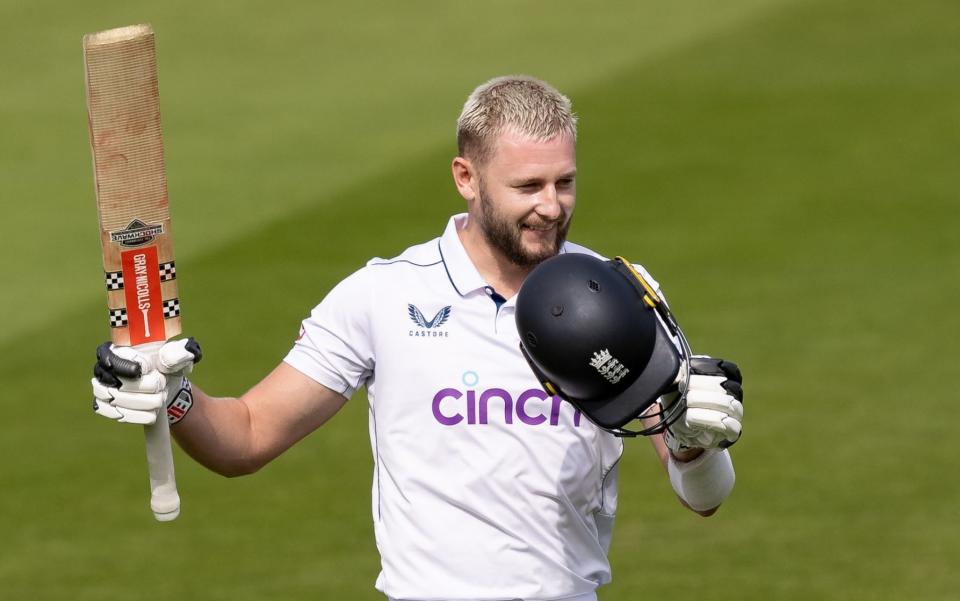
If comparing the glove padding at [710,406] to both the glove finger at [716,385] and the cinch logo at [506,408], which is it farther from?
the cinch logo at [506,408]

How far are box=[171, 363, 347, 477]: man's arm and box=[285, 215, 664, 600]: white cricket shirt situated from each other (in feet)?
0.21

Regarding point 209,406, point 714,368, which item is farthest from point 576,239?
point 714,368

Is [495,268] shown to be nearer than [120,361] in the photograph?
No

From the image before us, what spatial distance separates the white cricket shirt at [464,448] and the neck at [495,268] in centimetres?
4

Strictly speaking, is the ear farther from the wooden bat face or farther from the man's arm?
the wooden bat face

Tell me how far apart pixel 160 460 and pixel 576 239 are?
7.71m

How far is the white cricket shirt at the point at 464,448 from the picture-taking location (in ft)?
16.2

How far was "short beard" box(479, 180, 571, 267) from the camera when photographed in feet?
16.4

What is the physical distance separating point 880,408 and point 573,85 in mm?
6287

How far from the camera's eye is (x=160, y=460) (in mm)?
4859

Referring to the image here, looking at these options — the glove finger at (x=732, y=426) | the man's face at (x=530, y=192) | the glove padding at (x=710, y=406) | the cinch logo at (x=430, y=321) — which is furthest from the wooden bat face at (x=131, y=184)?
the glove finger at (x=732, y=426)

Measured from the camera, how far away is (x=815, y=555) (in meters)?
8.33

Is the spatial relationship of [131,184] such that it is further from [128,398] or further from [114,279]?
[128,398]

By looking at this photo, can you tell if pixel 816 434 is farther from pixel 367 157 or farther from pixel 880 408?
pixel 367 157
